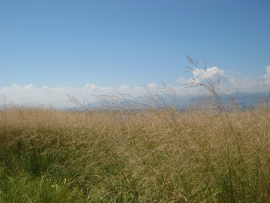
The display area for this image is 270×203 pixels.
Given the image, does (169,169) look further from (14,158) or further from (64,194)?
(14,158)

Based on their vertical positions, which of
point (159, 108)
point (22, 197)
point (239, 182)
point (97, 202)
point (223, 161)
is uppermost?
point (159, 108)

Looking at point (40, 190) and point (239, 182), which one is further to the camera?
point (40, 190)

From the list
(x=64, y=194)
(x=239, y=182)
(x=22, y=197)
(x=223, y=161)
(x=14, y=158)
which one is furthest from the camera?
(x=14, y=158)

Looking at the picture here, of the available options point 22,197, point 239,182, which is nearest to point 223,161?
point 239,182

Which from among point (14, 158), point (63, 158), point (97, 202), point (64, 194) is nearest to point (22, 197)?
point (64, 194)

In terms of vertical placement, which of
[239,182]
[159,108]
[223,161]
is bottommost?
[239,182]

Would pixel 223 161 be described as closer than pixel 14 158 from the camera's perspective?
Yes

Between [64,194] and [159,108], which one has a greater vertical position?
[159,108]

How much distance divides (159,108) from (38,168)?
2.41m

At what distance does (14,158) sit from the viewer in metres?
A: 3.32

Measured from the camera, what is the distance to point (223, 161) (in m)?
1.85

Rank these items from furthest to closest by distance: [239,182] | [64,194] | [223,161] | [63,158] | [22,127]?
[22,127] < [63,158] < [64,194] < [223,161] < [239,182]

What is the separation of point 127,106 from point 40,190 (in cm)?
193

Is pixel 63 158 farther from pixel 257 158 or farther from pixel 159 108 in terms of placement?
pixel 257 158
